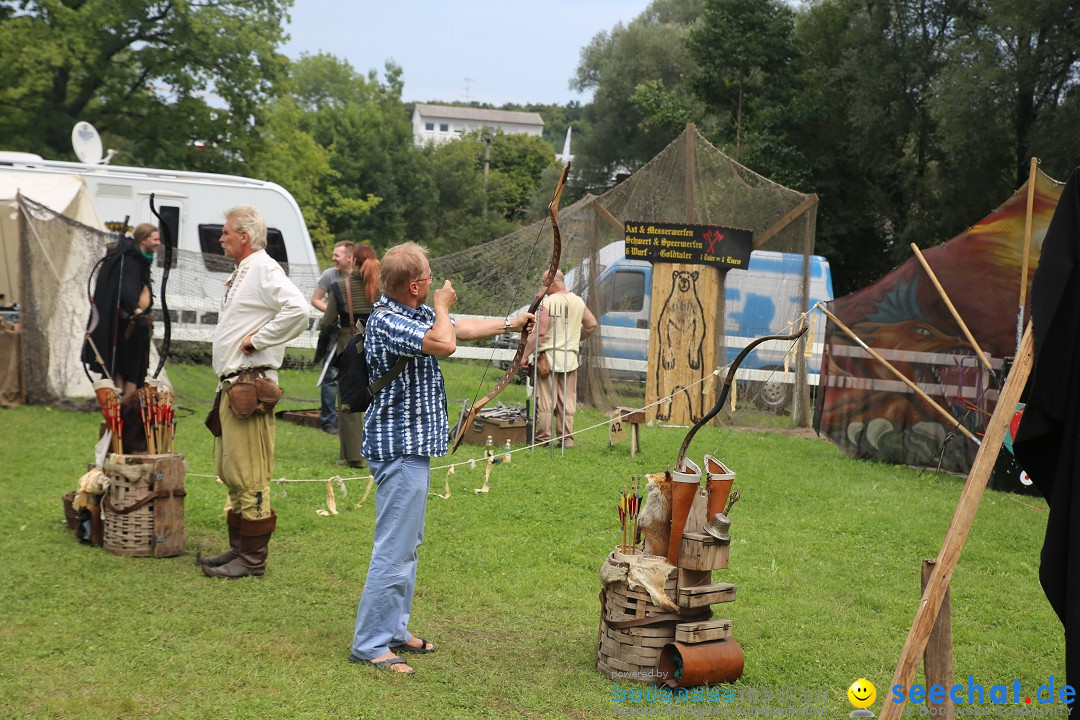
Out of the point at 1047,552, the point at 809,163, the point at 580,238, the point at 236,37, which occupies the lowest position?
the point at 1047,552

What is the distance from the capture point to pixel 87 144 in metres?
14.5

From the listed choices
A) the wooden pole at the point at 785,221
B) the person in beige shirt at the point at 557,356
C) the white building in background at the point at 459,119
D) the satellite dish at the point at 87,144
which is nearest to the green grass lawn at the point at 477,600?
the person in beige shirt at the point at 557,356

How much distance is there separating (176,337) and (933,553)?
1042cm

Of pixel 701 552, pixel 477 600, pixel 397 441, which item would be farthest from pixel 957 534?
pixel 477 600

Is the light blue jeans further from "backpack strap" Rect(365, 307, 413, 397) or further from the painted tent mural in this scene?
the painted tent mural

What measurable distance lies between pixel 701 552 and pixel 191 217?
1237 centimetres

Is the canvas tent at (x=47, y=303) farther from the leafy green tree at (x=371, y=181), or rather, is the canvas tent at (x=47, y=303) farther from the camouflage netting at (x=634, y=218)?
the leafy green tree at (x=371, y=181)

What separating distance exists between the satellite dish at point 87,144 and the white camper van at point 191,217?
178 mm

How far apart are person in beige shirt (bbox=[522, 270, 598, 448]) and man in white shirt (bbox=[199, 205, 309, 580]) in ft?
13.5

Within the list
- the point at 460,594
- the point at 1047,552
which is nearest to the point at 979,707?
the point at 1047,552

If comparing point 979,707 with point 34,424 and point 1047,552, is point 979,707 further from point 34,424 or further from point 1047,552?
point 34,424

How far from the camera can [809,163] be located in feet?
78.0

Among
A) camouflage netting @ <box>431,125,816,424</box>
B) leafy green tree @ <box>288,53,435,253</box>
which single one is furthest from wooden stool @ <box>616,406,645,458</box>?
leafy green tree @ <box>288,53,435,253</box>

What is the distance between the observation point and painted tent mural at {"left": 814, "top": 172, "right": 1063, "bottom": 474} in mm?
8367
